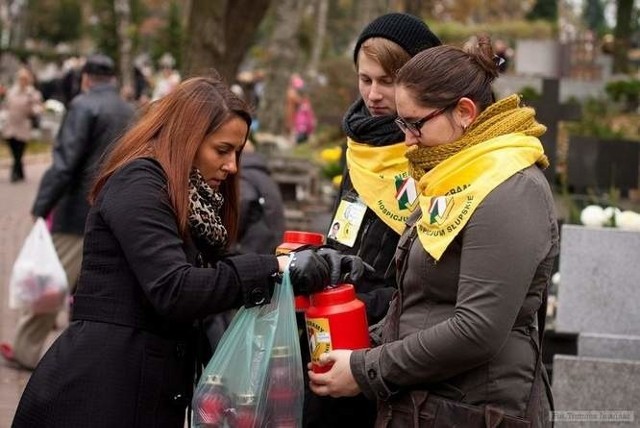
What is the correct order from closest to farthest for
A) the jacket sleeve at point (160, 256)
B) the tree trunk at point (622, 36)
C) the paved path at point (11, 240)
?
1. the jacket sleeve at point (160, 256)
2. the paved path at point (11, 240)
3. the tree trunk at point (622, 36)

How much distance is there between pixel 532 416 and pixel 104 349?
114 centimetres

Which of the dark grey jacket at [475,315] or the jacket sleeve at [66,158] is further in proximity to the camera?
the jacket sleeve at [66,158]

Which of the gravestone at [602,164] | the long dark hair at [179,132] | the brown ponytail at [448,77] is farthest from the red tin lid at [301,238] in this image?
the gravestone at [602,164]

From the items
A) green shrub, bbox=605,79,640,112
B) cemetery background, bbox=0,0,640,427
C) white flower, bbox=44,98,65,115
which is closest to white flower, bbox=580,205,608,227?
cemetery background, bbox=0,0,640,427

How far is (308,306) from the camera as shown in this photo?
11.8ft

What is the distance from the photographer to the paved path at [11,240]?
293 inches

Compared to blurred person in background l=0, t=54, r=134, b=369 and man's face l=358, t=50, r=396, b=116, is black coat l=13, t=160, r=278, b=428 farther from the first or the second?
blurred person in background l=0, t=54, r=134, b=369

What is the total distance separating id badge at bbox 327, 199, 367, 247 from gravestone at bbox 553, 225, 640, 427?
2182 mm

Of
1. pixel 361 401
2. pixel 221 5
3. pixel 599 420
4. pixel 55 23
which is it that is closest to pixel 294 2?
pixel 221 5

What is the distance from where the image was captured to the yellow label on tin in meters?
3.52

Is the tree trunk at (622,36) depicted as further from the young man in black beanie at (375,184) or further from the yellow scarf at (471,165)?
the yellow scarf at (471,165)

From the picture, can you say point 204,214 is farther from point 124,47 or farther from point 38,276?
point 124,47

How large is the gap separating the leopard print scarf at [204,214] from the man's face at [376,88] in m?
0.62

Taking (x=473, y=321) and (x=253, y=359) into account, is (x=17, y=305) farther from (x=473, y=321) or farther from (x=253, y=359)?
(x=473, y=321)
